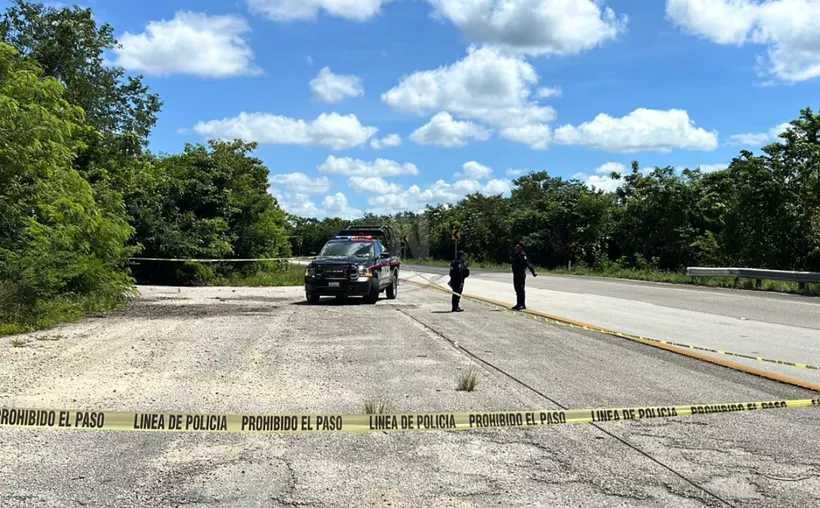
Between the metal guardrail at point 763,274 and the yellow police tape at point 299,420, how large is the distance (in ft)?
60.0

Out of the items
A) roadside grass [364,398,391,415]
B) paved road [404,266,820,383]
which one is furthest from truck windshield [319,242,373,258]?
roadside grass [364,398,391,415]

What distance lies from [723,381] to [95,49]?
27.0 metres

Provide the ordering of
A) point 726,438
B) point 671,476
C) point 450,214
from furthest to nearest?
point 450,214, point 726,438, point 671,476

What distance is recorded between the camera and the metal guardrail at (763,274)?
20797mm

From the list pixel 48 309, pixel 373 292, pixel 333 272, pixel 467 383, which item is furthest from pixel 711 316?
pixel 48 309

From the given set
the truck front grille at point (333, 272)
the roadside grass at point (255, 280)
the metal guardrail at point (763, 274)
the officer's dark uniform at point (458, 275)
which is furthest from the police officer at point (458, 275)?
the roadside grass at point (255, 280)

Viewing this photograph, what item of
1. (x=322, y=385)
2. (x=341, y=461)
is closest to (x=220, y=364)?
(x=322, y=385)

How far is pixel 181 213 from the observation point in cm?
2714

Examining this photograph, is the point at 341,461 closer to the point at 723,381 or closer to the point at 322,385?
the point at 322,385

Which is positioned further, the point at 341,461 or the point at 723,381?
the point at 723,381

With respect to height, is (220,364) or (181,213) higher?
(181,213)

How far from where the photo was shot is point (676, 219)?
39344 mm

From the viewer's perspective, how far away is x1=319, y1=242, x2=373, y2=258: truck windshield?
17969 millimetres

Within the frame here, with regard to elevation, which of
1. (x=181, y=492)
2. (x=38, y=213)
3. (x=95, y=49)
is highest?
(x=95, y=49)
